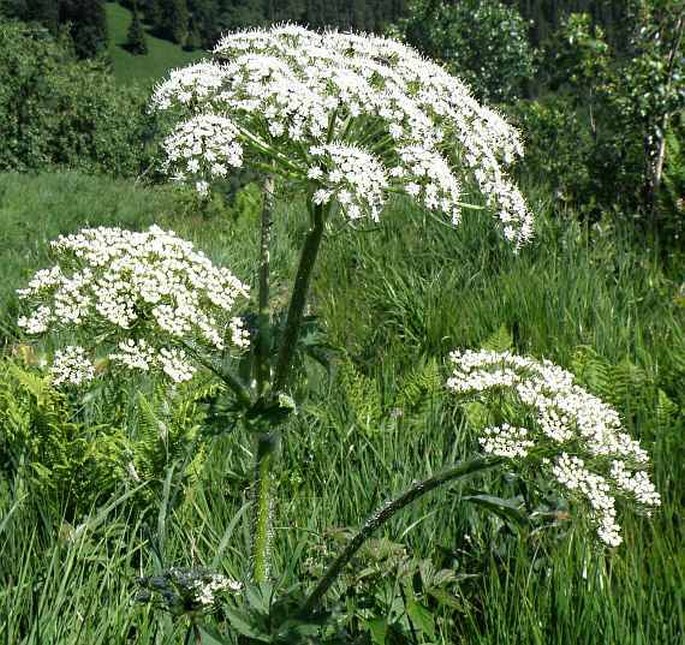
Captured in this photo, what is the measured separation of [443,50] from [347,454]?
3121cm

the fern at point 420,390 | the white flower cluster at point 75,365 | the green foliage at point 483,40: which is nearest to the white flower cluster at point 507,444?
the white flower cluster at point 75,365

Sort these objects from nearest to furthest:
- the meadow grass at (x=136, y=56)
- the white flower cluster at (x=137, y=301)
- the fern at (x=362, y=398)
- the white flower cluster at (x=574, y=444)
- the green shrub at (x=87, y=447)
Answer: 1. the white flower cluster at (x=574, y=444)
2. the white flower cluster at (x=137, y=301)
3. the green shrub at (x=87, y=447)
4. the fern at (x=362, y=398)
5. the meadow grass at (x=136, y=56)

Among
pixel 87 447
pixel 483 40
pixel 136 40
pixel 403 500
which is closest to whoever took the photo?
pixel 403 500

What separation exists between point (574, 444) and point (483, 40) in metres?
32.8

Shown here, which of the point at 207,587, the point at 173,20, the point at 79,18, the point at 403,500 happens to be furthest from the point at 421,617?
the point at 173,20

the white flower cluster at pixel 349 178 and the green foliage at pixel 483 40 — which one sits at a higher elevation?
the green foliage at pixel 483 40

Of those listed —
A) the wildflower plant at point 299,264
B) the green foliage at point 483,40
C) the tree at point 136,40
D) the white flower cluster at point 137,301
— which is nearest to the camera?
the wildflower plant at point 299,264

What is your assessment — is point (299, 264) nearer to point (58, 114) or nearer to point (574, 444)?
point (574, 444)

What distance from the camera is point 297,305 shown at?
6.16 ft

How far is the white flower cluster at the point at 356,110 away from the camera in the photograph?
1975 millimetres

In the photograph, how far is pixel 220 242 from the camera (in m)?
6.91

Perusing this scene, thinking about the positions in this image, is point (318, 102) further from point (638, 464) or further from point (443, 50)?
point (443, 50)

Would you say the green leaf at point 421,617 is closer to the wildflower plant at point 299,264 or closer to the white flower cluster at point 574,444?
the wildflower plant at point 299,264

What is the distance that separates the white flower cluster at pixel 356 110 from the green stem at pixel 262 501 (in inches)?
24.0
